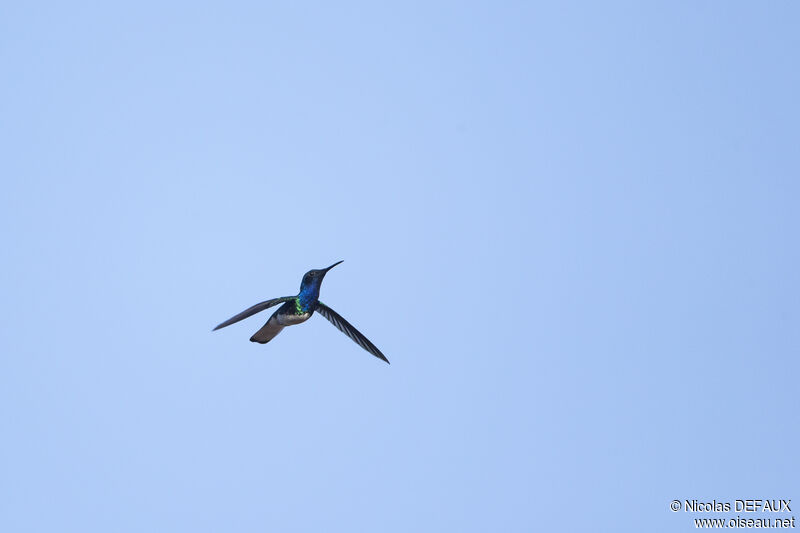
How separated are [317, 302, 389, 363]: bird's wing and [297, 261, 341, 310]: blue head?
56 cm

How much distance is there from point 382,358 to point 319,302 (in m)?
2.11

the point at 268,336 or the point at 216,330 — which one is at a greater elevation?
the point at 268,336

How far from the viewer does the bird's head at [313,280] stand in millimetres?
19719

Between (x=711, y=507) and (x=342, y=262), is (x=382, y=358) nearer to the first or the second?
(x=342, y=262)

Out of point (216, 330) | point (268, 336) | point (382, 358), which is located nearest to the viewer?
point (216, 330)

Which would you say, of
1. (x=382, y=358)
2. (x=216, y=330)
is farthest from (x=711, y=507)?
(x=216, y=330)

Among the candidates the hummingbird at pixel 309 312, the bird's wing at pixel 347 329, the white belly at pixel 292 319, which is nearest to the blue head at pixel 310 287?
the hummingbird at pixel 309 312

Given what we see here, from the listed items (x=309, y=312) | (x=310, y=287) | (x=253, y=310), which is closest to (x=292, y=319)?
(x=309, y=312)

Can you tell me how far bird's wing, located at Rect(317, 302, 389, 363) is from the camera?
→ 19967 mm

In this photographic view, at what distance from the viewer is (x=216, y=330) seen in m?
16.3

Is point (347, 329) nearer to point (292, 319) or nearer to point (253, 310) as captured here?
point (292, 319)

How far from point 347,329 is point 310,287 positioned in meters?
1.41

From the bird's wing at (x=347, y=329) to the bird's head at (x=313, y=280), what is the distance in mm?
704

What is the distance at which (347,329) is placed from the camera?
20406 millimetres
